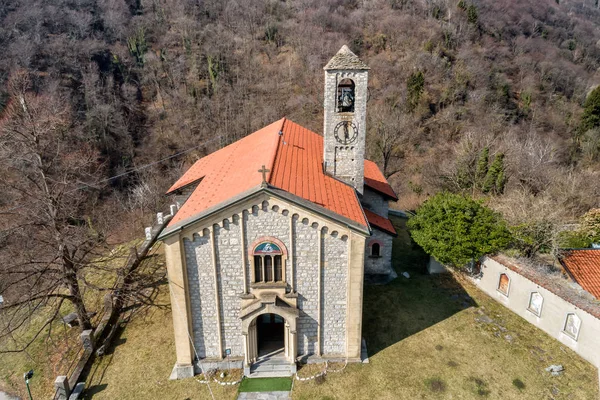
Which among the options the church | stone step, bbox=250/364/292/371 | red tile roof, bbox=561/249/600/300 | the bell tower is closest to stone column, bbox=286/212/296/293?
the church

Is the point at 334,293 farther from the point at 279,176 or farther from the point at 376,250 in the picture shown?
the point at 376,250

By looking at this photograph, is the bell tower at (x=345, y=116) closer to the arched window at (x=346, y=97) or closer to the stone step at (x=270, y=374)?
the arched window at (x=346, y=97)

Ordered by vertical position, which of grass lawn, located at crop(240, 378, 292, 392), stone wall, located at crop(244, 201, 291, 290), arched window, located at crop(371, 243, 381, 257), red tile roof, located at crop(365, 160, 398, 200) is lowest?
grass lawn, located at crop(240, 378, 292, 392)

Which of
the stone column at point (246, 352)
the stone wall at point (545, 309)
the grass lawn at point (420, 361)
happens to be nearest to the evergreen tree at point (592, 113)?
the stone wall at point (545, 309)

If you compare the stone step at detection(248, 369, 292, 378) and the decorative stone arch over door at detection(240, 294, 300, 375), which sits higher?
the decorative stone arch over door at detection(240, 294, 300, 375)

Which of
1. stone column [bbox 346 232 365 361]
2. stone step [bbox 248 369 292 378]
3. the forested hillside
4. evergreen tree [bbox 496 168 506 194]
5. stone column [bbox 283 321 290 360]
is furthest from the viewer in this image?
the forested hillside

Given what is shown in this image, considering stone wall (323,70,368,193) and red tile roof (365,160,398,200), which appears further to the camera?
red tile roof (365,160,398,200)

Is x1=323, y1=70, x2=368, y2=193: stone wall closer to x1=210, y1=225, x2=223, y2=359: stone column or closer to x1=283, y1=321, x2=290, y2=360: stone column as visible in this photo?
x1=210, y1=225, x2=223, y2=359: stone column

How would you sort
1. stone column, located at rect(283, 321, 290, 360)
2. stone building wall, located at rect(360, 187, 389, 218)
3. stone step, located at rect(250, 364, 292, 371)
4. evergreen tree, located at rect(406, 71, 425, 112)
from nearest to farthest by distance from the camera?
1. stone column, located at rect(283, 321, 290, 360)
2. stone step, located at rect(250, 364, 292, 371)
3. stone building wall, located at rect(360, 187, 389, 218)
4. evergreen tree, located at rect(406, 71, 425, 112)
